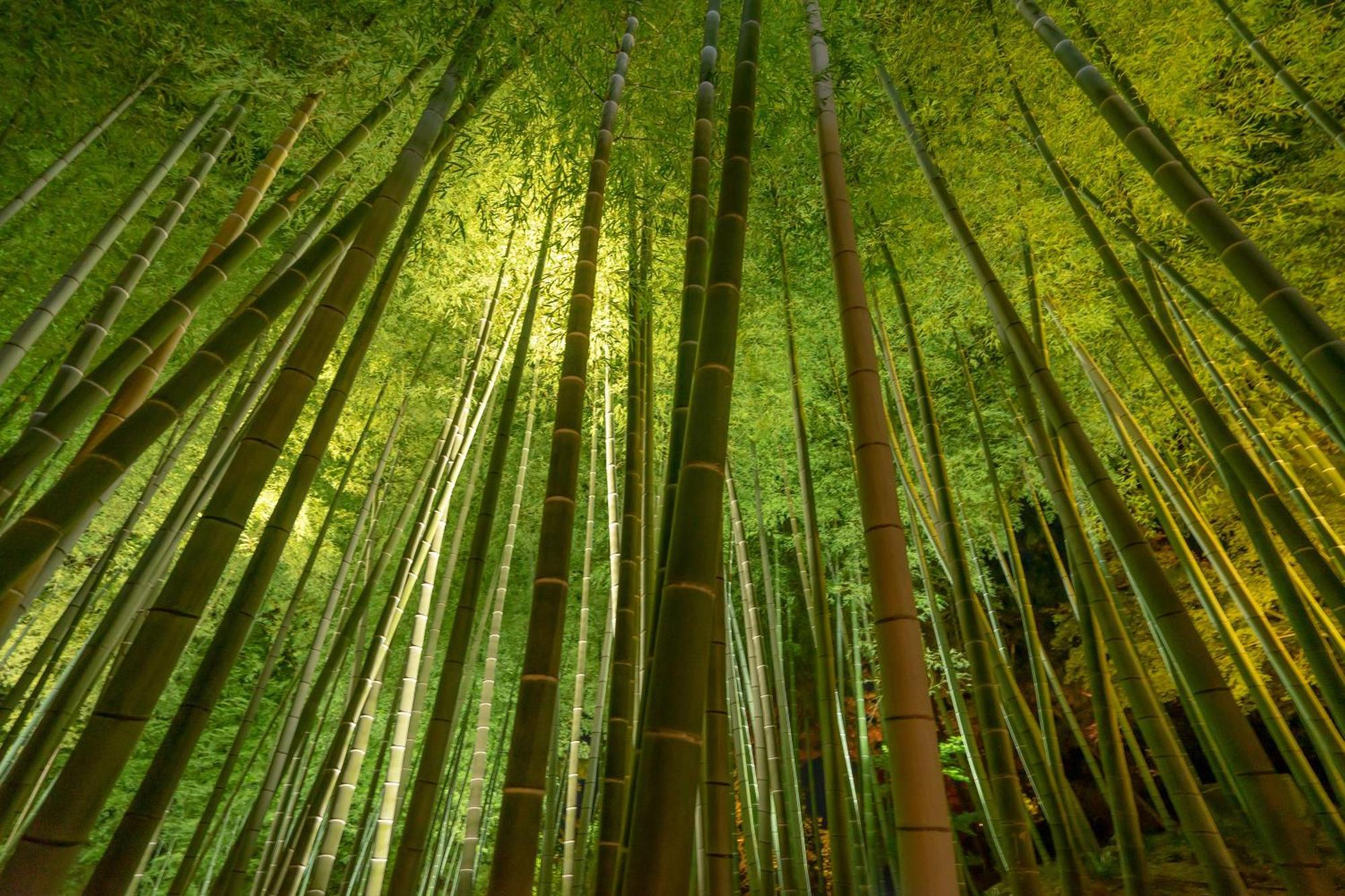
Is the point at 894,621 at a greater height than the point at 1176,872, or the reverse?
the point at 894,621

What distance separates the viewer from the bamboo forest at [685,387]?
1.33 meters

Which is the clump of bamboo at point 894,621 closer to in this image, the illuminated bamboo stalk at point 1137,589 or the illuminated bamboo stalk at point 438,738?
the illuminated bamboo stalk at point 1137,589

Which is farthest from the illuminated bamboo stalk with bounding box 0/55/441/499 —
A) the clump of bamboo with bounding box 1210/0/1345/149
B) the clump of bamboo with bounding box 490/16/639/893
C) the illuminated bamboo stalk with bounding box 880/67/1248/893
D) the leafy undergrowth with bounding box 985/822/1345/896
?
the leafy undergrowth with bounding box 985/822/1345/896

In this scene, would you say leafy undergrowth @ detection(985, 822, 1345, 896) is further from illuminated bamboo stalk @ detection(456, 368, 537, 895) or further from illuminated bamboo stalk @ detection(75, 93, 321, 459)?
illuminated bamboo stalk @ detection(75, 93, 321, 459)

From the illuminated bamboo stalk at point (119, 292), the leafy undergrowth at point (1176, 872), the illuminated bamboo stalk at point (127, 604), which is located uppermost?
the illuminated bamboo stalk at point (119, 292)

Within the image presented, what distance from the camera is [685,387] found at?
172cm

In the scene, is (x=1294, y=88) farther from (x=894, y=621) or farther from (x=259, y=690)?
(x=259, y=690)

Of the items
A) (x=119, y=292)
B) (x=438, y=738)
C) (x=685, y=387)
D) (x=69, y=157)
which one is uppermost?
(x=69, y=157)

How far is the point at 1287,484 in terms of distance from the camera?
288cm

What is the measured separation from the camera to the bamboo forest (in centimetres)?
133

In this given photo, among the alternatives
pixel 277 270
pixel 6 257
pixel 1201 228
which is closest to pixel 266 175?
pixel 277 270

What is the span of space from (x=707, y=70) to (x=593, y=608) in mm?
6078

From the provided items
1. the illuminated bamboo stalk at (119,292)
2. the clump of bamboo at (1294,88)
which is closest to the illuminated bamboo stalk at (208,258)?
the illuminated bamboo stalk at (119,292)

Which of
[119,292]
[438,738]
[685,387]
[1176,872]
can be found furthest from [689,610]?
[1176,872]
